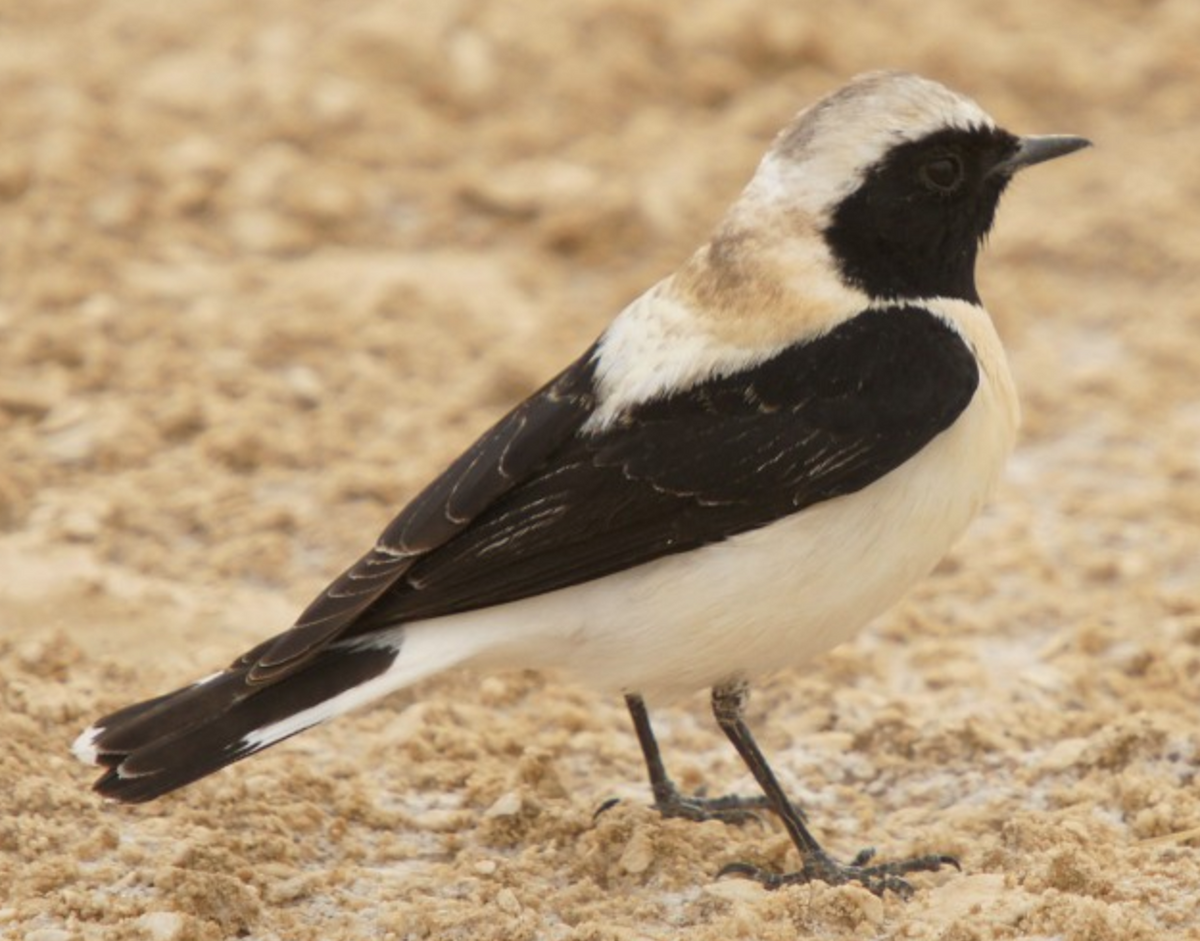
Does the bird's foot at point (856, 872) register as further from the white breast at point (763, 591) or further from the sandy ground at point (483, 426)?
the white breast at point (763, 591)

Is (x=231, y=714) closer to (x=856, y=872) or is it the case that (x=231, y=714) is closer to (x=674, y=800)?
(x=674, y=800)

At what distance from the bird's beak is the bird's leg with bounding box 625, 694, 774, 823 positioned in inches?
71.7

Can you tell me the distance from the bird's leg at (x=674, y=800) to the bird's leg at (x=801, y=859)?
32cm

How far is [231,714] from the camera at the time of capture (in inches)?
225

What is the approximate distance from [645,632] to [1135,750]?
1.62 metres

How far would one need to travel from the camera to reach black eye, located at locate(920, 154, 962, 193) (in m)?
6.12

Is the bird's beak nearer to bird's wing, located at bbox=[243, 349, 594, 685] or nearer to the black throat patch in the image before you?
the black throat patch

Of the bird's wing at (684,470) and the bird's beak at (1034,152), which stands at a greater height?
the bird's beak at (1034,152)

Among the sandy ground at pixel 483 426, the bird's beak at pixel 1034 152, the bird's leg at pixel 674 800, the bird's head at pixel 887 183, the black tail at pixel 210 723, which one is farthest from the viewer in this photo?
the bird's leg at pixel 674 800

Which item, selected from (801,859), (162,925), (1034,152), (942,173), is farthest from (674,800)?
(1034,152)

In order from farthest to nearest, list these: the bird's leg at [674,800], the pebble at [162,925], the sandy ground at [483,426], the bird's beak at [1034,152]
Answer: the bird's leg at [674,800] < the bird's beak at [1034,152] < the sandy ground at [483,426] < the pebble at [162,925]

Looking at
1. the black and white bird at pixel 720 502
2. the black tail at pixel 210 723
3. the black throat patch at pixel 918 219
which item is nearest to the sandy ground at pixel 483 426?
the black tail at pixel 210 723

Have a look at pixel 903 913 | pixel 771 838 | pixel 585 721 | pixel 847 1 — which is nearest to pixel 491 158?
pixel 847 1

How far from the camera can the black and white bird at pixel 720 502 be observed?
18.8ft
